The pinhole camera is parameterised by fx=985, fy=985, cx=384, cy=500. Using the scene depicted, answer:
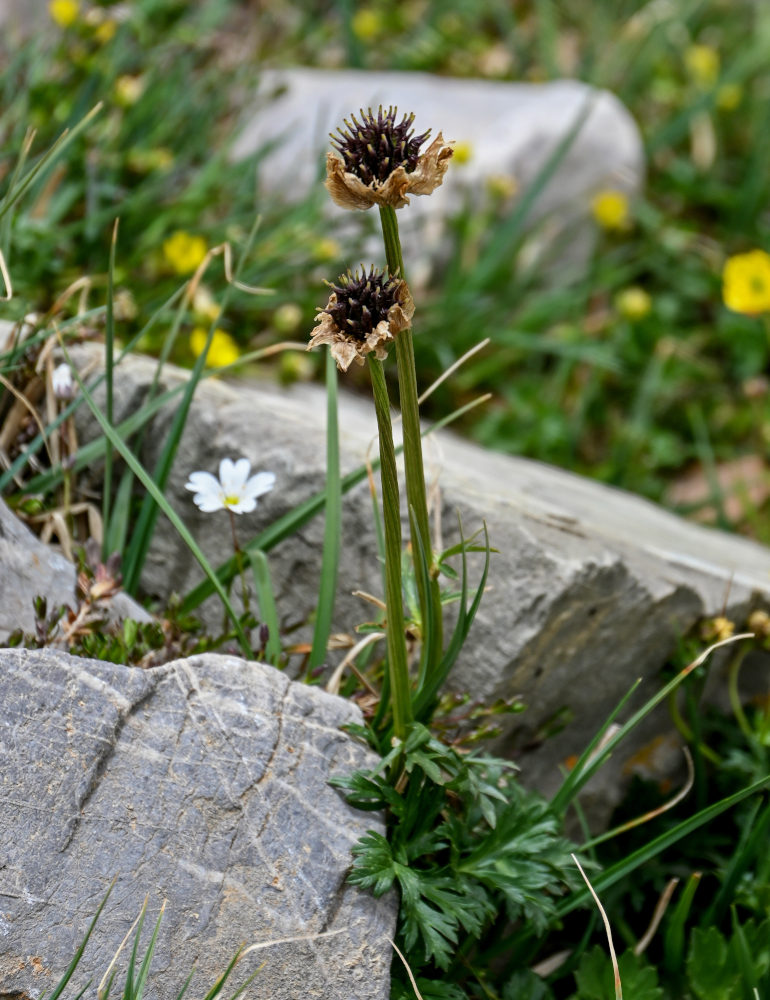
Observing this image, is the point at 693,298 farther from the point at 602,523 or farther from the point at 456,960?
the point at 456,960

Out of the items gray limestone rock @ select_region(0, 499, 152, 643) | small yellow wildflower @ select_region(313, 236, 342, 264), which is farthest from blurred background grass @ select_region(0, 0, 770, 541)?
gray limestone rock @ select_region(0, 499, 152, 643)

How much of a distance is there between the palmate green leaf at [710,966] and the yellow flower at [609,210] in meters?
2.58

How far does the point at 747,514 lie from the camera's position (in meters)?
2.99

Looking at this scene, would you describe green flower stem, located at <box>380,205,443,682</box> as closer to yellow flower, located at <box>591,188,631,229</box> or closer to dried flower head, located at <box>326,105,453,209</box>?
dried flower head, located at <box>326,105,453,209</box>

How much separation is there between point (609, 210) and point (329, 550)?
232 cm

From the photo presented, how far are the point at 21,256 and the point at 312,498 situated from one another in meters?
1.15

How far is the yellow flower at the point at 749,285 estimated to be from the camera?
299cm

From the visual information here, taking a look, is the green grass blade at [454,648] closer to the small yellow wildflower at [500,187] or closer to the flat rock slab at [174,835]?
the flat rock slab at [174,835]

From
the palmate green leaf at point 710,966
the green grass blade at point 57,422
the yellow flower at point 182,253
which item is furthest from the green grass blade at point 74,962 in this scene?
the yellow flower at point 182,253

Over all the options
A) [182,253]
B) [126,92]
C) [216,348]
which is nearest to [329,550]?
[216,348]

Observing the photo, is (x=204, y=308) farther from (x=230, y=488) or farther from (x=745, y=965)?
(x=745, y=965)

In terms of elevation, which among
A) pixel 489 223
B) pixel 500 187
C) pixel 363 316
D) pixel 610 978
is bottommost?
pixel 610 978

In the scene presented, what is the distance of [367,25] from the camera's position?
4.11m

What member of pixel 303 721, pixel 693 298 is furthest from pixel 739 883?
pixel 693 298
